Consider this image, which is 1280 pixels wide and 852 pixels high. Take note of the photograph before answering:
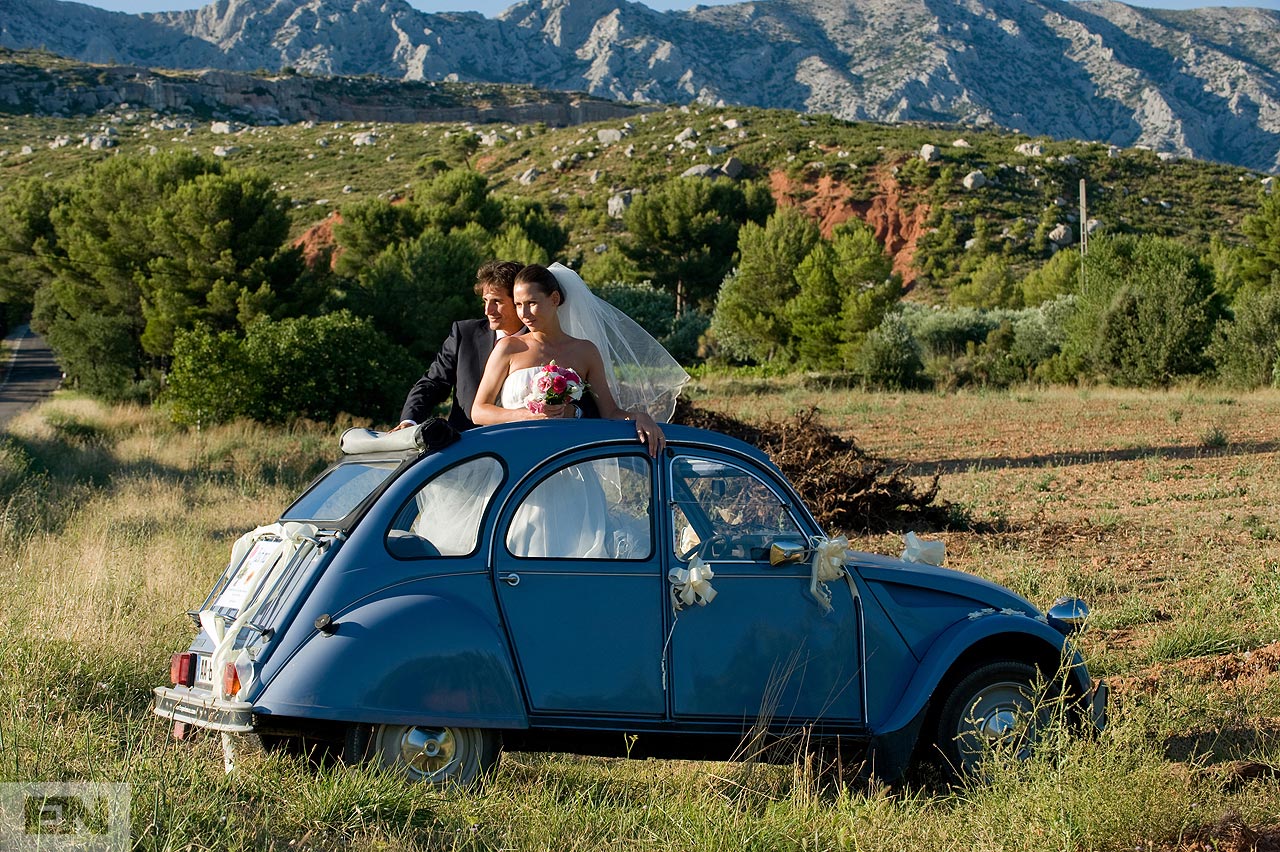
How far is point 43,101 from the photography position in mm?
109625

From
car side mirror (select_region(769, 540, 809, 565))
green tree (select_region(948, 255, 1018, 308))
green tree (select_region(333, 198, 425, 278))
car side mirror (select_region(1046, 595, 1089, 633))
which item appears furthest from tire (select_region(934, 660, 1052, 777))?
green tree (select_region(948, 255, 1018, 308))

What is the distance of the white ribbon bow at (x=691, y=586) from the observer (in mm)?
4883

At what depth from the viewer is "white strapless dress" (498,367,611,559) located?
4.92 metres

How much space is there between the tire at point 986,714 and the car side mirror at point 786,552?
94 cm

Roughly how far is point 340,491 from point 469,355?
196 cm

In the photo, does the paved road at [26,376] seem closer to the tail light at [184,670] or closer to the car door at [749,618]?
the tail light at [184,670]

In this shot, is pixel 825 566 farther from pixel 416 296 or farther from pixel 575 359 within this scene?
pixel 416 296

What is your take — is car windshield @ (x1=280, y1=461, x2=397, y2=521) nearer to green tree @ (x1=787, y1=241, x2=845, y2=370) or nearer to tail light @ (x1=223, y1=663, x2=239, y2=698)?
tail light @ (x1=223, y1=663, x2=239, y2=698)

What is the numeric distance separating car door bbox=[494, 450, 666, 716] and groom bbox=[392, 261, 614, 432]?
4.44 ft

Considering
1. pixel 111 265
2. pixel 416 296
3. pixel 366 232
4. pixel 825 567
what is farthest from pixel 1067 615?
pixel 366 232

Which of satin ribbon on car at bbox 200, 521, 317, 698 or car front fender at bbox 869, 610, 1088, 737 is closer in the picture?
satin ribbon on car at bbox 200, 521, 317, 698

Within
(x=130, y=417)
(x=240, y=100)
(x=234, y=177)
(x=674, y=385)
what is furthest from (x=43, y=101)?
(x=674, y=385)

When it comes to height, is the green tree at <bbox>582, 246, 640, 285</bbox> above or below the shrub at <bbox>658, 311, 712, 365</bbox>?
above

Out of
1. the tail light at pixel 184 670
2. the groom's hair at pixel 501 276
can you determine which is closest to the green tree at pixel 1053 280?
the groom's hair at pixel 501 276
